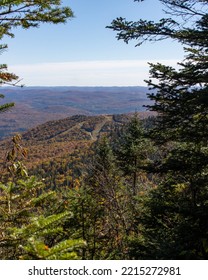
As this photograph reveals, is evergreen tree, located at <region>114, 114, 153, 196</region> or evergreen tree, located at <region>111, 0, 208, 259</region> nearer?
evergreen tree, located at <region>111, 0, 208, 259</region>

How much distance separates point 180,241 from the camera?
733 centimetres

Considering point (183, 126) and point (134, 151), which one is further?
point (134, 151)

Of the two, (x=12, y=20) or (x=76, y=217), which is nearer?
(x=12, y=20)

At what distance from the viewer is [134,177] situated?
72.0 feet

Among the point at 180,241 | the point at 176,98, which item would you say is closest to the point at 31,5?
the point at 176,98

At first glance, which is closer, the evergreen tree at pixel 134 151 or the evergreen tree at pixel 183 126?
the evergreen tree at pixel 183 126
